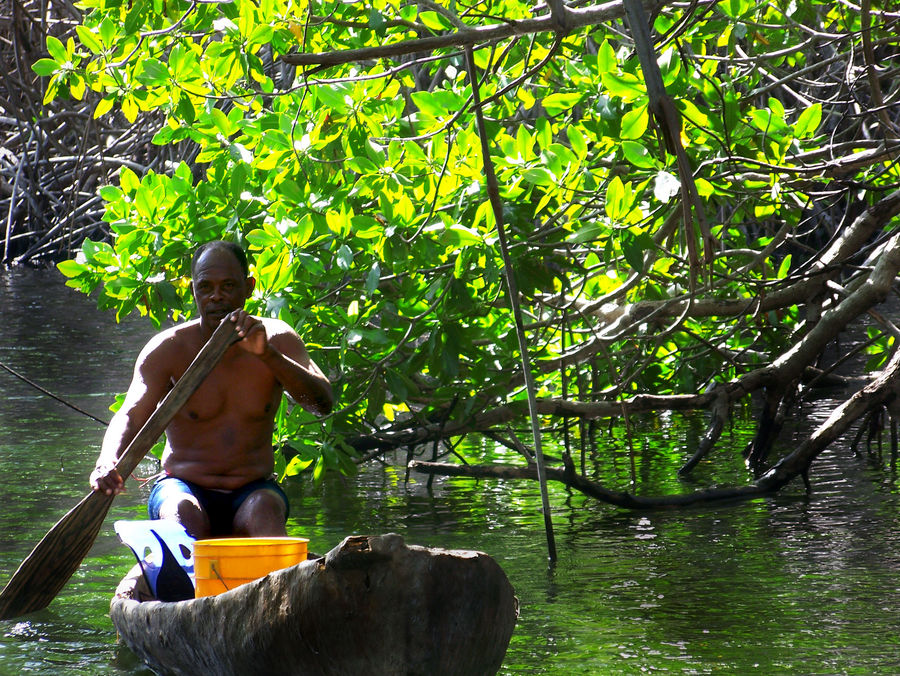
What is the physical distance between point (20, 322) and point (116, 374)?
12.1 feet

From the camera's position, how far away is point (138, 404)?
408 centimetres

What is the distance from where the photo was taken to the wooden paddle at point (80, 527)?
3.80m

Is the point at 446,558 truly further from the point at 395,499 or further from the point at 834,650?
the point at 395,499

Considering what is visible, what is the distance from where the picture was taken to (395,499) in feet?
19.9

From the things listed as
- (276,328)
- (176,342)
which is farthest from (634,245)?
(176,342)

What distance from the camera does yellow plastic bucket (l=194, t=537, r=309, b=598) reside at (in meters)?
3.39

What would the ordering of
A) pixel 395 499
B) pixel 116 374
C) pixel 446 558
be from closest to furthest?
1. pixel 446 558
2. pixel 395 499
3. pixel 116 374

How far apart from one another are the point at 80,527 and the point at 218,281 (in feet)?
2.69

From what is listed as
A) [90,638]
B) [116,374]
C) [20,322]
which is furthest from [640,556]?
[20,322]

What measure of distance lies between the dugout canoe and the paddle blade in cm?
112

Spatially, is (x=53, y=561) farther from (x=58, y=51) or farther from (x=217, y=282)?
(x=58, y=51)

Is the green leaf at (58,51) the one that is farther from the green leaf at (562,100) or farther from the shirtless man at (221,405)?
the green leaf at (562,100)

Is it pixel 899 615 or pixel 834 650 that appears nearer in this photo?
pixel 834 650

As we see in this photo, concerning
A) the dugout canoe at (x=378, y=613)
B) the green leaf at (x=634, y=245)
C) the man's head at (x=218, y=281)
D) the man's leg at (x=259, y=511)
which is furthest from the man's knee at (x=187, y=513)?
the green leaf at (x=634, y=245)
